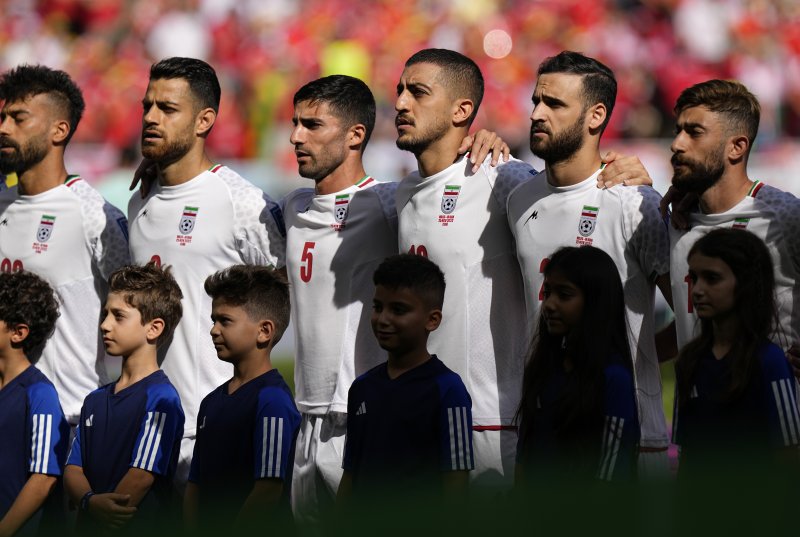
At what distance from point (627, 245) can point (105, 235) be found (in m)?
2.66

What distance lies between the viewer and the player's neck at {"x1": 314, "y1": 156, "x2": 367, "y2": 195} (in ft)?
19.5

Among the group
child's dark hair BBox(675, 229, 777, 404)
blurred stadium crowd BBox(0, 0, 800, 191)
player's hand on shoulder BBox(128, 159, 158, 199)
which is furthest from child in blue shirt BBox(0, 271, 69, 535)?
blurred stadium crowd BBox(0, 0, 800, 191)

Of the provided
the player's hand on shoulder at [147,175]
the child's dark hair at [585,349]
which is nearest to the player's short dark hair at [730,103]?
the child's dark hair at [585,349]

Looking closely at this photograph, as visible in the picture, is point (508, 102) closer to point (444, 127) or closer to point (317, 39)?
point (317, 39)

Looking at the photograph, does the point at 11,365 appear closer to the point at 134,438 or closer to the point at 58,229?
the point at 134,438

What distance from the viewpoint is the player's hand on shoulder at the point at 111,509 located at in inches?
197

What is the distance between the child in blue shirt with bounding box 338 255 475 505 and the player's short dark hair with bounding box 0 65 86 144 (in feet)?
8.22

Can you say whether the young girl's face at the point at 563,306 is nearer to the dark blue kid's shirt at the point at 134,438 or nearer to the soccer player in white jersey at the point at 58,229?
the dark blue kid's shirt at the point at 134,438

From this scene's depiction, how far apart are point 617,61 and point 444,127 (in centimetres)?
1082

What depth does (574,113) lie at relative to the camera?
5.45m

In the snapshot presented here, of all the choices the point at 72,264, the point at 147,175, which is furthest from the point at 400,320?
the point at 72,264

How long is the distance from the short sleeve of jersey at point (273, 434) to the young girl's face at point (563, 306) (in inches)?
44.3

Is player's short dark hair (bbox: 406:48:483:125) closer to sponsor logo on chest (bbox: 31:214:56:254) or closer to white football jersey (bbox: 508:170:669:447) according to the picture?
white football jersey (bbox: 508:170:669:447)

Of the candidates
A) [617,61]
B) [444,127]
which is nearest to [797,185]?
[617,61]
